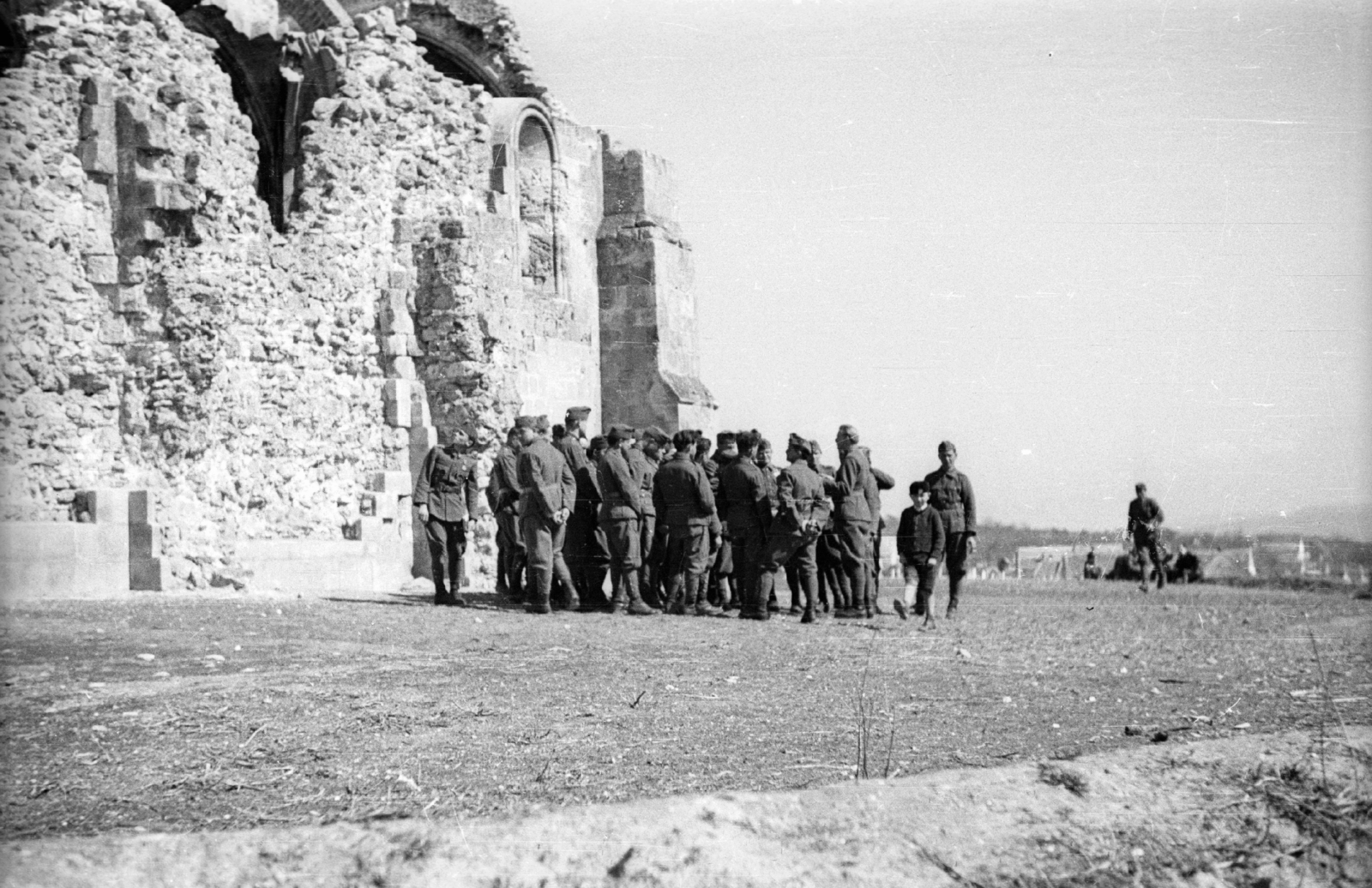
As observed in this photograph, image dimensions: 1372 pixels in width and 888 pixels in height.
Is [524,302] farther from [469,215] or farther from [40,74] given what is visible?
[40,74]

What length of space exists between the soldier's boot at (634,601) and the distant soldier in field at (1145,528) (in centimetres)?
993

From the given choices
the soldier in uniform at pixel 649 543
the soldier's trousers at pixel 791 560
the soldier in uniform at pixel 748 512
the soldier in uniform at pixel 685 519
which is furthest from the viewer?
the soldier in uniform at pixel 649 543

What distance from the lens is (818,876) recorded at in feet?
17.1

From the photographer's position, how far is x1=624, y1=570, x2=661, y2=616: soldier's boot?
15383mm

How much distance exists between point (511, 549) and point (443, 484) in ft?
Result: 3.77

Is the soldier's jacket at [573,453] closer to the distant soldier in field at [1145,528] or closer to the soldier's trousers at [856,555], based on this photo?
the soldier's trousers at [856,555]

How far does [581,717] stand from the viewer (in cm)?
804

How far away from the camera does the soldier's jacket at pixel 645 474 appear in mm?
15734

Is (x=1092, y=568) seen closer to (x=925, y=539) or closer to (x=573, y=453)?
(x=925, y=539)

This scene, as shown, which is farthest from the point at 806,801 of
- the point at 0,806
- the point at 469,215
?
the point at 469,215

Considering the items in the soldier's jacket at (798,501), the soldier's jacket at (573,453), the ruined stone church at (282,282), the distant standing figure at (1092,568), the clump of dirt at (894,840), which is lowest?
the clump of dirt at (894,840)

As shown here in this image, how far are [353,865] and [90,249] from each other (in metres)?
11.9

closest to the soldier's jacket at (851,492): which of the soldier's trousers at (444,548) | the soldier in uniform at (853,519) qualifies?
the soldier in uniform at (853,519)

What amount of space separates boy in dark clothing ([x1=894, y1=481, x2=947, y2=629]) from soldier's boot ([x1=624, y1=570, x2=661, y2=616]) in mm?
2289
